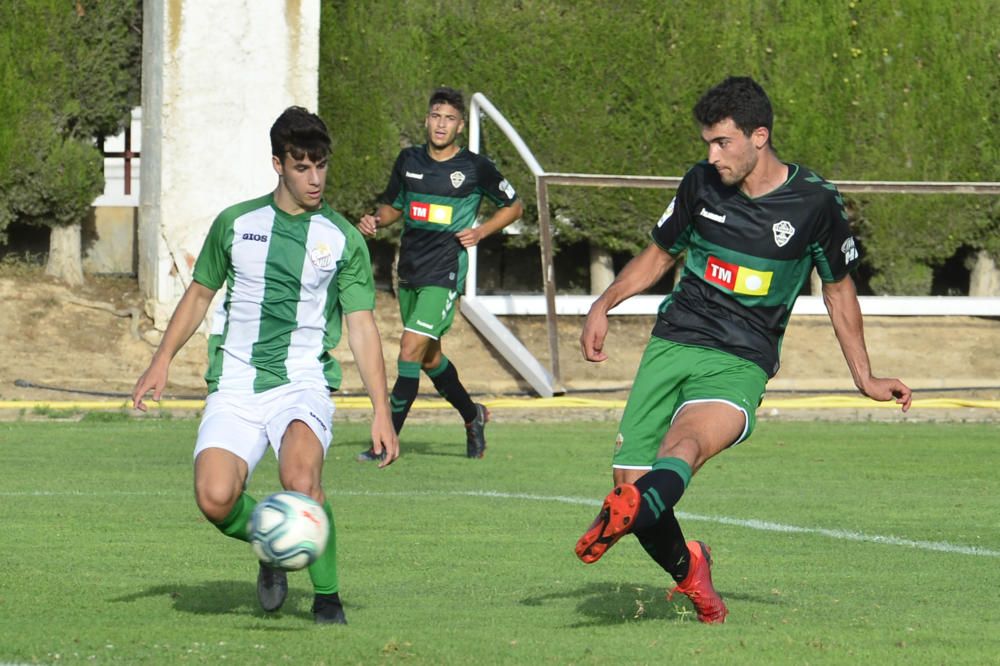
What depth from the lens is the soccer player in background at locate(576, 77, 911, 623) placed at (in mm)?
6480

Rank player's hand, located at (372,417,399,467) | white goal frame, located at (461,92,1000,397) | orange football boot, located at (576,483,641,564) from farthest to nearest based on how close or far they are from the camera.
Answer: white goal frame, located at (461,92,1000,397) < player's hand, located at (372,417,399,467) < orange football boot, located at (576,483,641,564)

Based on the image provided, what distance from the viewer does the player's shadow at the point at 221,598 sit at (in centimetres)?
654

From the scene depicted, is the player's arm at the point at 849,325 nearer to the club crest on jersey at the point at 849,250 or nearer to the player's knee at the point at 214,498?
the club crest on jersey at the point at 849,250

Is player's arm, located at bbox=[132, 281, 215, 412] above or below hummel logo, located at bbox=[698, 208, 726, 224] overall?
below

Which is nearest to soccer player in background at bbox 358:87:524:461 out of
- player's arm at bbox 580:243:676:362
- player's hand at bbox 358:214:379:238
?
player's hand at bbox 358:214:379:238

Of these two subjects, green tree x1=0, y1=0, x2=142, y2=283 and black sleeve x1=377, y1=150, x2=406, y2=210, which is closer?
black sleeve x1=377, y1=150, x2=406, y2=210

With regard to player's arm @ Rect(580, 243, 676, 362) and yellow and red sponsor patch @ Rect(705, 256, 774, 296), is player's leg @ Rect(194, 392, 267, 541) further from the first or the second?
yellow and red sponsor patch @ Rect(705, 256, 774, 296)

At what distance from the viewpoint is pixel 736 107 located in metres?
6.52

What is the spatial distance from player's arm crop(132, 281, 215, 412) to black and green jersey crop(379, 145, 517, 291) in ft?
18.6

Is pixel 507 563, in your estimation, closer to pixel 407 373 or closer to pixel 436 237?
pixel 407 373

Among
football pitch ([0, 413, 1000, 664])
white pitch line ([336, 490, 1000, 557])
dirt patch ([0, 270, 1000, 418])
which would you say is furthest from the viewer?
dirt patch ([0, 270, 1000, 418])

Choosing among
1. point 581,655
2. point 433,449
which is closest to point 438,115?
A: point 433,449

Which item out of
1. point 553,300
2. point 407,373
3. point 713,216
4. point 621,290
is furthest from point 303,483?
point 553,300

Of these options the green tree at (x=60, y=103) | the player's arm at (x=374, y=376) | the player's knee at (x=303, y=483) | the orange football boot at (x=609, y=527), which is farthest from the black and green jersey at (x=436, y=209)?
the orange football boot at (x=609, y=527)
